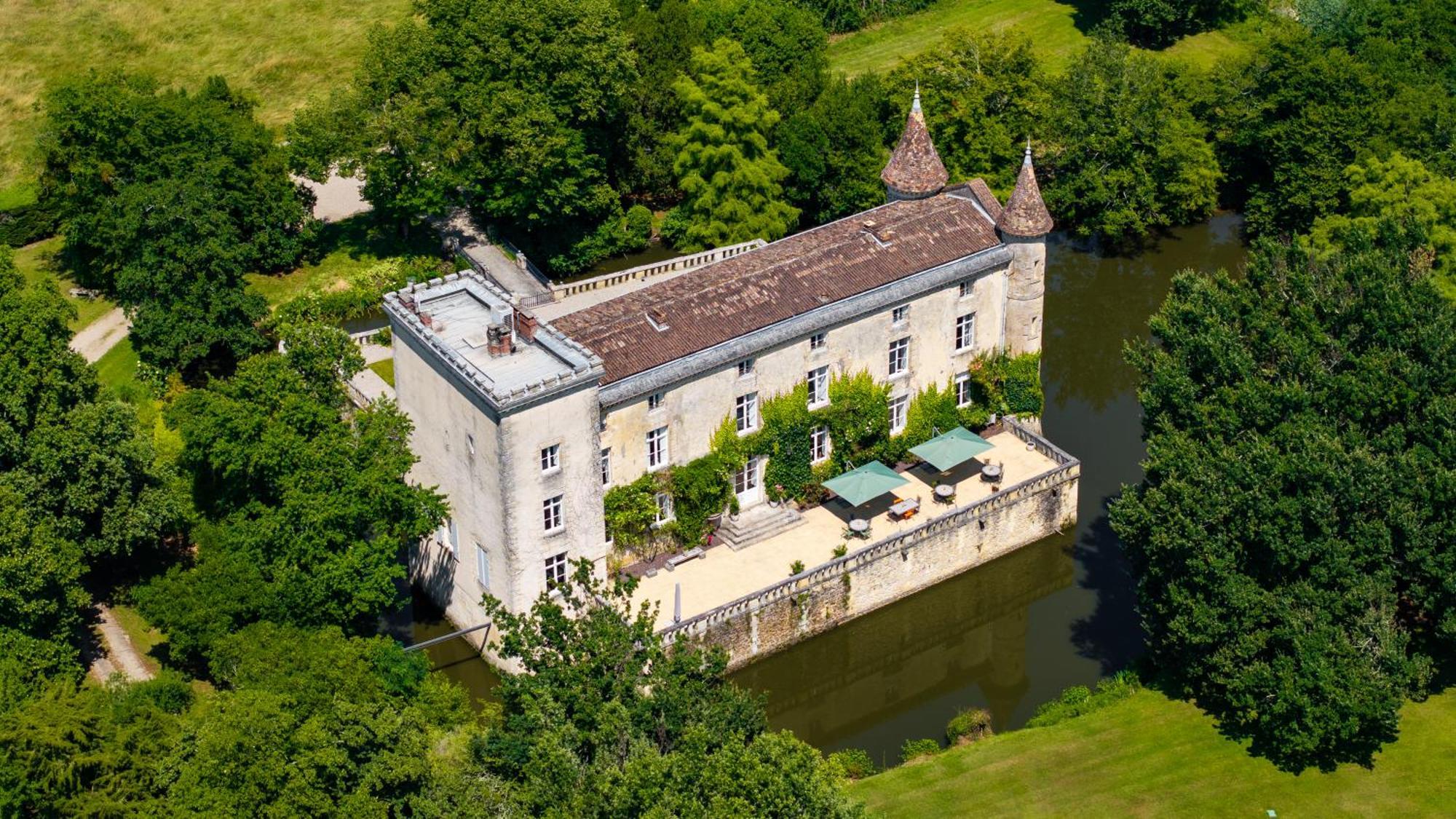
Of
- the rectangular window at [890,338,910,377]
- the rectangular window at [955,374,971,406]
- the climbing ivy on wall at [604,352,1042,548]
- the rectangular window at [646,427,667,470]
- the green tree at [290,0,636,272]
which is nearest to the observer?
the rectangular window at [646,427,667,470]

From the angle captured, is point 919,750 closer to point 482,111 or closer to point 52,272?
point 482,111

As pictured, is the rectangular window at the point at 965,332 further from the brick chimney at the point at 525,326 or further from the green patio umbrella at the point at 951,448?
the brick chimney at the point at 525,326

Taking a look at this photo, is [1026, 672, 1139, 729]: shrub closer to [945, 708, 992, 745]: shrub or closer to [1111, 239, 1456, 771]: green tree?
[945, 708, 992, 745]: shrub

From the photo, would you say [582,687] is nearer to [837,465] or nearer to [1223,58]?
[837,465]

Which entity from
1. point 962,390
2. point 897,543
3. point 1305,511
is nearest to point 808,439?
point 897,543

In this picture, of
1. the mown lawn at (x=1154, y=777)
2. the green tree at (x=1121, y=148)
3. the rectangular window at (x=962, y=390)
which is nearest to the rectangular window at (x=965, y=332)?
the rectangular window at (x=962, y=390)

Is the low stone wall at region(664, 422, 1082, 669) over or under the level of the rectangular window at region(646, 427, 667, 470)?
under

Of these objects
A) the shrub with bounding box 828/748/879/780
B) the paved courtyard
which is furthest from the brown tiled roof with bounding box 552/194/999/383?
the shrub with bounding box 828/748/879/780
